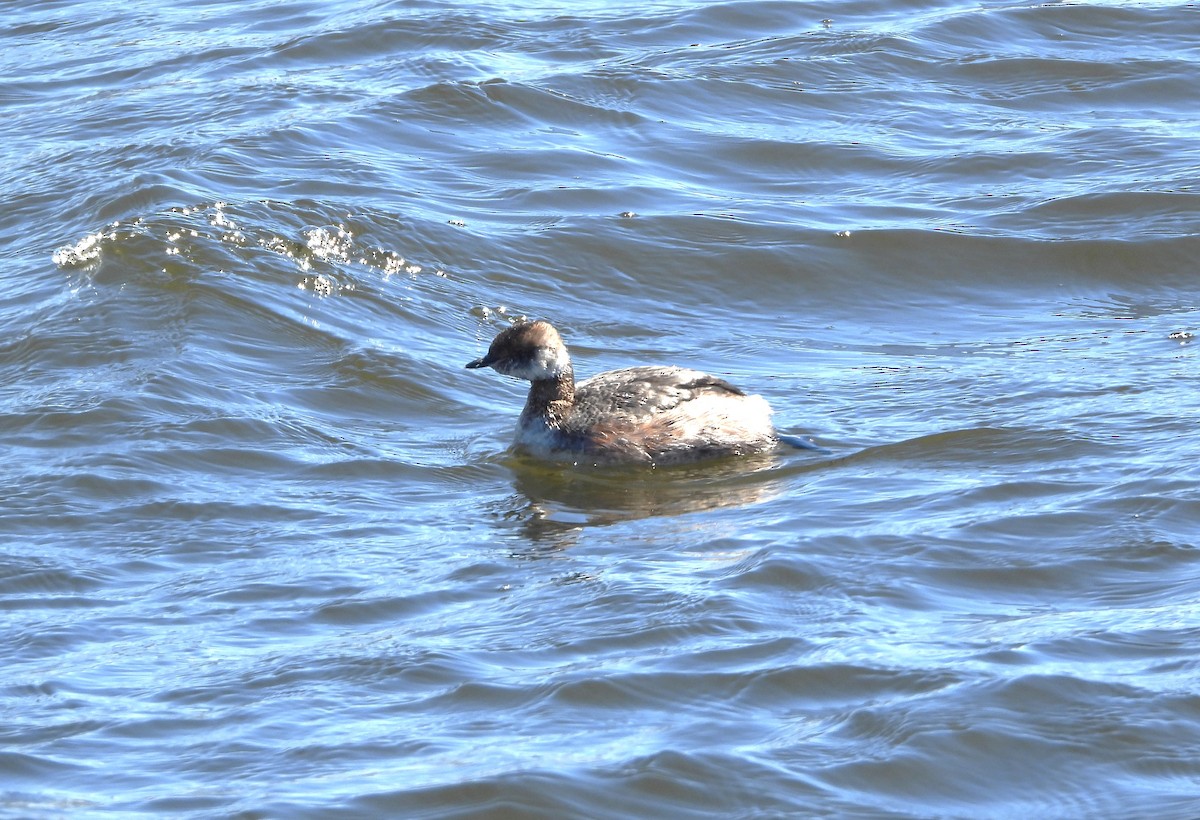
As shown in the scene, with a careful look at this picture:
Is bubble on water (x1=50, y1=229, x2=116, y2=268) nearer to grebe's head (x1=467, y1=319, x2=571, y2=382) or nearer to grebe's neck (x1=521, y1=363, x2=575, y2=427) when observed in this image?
grebe's head (x1=467, y1=319, x2=571, y2=382)

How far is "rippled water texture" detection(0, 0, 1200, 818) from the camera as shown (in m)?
5.30

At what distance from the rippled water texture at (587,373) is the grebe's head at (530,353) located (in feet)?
1.29

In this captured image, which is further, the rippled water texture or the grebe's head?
the grebe's head

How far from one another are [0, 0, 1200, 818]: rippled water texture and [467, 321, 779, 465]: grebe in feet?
0.52

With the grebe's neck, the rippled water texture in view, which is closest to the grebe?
→ the grebe's neck

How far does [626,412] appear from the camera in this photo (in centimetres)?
864

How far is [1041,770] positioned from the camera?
201 inches

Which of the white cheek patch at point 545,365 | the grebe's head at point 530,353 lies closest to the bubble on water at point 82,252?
the grebe's head at point 530,353

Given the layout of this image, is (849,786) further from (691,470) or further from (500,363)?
(500,363)

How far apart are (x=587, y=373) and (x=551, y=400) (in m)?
1.07

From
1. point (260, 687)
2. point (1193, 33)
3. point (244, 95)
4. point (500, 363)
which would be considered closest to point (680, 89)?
point (244, 95)

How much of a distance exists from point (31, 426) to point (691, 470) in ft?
10.0

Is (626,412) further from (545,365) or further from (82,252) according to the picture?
(82,252)

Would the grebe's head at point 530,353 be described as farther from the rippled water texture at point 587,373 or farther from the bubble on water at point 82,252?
the bubble on water at point 82,252
